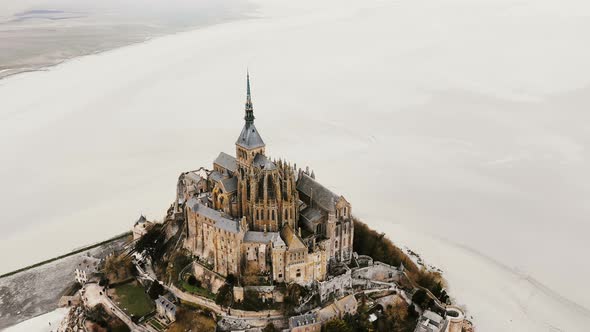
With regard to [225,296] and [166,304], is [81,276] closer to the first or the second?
[166,304]

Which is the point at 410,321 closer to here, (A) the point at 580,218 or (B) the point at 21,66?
(A) the point at 580,218

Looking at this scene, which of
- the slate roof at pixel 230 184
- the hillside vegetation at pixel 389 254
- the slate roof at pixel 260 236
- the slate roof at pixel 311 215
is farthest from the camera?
the hillside vegetation at pixel 389 254

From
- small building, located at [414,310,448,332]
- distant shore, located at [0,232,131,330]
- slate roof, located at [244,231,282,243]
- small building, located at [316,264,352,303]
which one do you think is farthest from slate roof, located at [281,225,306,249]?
distant shore, located at [0,232,131,330]

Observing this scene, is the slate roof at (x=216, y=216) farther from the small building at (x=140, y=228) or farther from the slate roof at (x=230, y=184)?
the small building at (x=140, y=228)

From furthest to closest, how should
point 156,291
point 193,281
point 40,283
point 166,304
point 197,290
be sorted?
point 40,283 → point 156,291 → point 193,281 → point 197,290 → point 166,304

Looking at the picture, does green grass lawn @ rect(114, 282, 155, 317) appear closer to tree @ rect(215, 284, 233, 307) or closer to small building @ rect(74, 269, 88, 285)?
small building @ rect(74, 269, 88, 285)

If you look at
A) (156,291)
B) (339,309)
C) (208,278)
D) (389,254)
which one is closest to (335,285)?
(339,309)

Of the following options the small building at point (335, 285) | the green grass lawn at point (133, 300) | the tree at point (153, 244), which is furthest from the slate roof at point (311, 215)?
the green grass lawn at point (133, 300)
